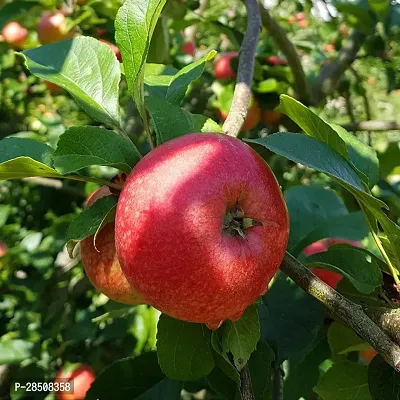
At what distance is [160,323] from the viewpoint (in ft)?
1.91

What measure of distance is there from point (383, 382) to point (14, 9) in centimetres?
120

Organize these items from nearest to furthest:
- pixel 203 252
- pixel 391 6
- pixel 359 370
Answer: pixel 203 252, pixel 359 370, pixel 391 6

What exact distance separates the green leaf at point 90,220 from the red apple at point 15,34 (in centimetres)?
130

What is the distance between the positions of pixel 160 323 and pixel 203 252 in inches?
7.0

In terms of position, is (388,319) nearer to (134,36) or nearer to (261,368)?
(261,368)

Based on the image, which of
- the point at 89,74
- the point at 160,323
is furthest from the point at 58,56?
the point at 160,323

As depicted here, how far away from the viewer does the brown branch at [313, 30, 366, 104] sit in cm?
154

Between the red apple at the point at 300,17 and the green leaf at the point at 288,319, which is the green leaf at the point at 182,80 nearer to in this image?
the green leaf at the point at 288,319

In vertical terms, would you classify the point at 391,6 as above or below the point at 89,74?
below

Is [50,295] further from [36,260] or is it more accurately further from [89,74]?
[89,74]

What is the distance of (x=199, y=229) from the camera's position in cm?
43

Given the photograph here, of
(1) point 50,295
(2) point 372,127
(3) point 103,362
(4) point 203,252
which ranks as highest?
(4) point 203,252

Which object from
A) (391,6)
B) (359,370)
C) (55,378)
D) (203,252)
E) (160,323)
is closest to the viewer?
(203,252)

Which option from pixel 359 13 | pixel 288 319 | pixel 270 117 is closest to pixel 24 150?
pixel 288 319
